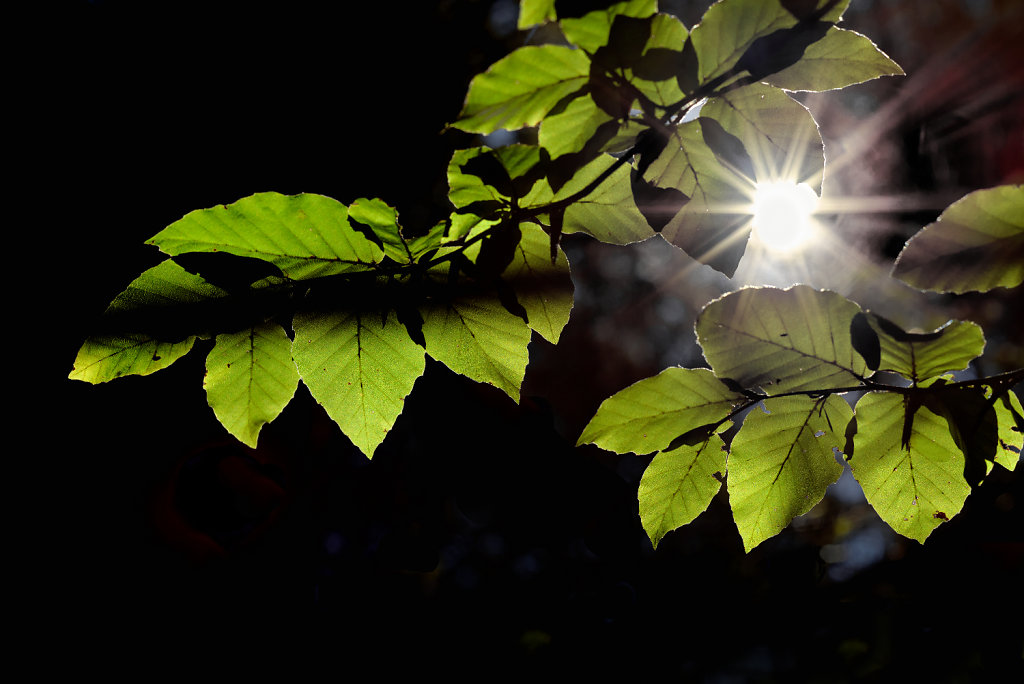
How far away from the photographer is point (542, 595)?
6.31 feet

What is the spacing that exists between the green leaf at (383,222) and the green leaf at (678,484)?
0.29 meters

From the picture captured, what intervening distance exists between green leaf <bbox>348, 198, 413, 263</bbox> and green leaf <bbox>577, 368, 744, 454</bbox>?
0.20 m

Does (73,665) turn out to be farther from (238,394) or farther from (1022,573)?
(1022,573)

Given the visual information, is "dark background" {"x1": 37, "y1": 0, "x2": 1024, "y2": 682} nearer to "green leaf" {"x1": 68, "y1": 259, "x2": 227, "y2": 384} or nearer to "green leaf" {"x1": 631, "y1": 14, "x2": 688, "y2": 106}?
"green leaf" {"x1": 631, "y1": 14, "x2": 688, "y2": 106}

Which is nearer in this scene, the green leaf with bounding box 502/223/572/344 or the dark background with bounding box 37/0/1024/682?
the green leaf with bounding box 502/223/572/344

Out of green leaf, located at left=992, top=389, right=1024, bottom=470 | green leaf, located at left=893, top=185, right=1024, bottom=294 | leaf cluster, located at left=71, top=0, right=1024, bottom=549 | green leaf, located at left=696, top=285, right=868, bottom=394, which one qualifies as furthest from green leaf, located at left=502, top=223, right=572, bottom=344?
green leaf, located at left=992, top=389, right=1024, bottom=470

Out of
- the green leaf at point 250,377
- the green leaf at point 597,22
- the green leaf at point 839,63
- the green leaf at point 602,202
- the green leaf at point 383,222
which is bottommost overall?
the green leaf at point 250,377

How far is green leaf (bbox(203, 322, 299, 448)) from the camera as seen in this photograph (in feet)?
1.18

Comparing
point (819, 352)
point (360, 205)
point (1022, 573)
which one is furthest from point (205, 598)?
point (1022, 573)

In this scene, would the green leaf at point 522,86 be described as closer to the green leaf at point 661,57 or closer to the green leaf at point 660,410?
the green leaf at point 661,57

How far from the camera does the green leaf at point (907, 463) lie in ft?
1.27

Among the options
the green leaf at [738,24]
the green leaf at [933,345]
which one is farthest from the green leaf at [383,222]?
the green leaf at [933,345]

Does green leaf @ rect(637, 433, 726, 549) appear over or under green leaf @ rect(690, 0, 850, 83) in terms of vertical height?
under

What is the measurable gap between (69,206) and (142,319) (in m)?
1.33
